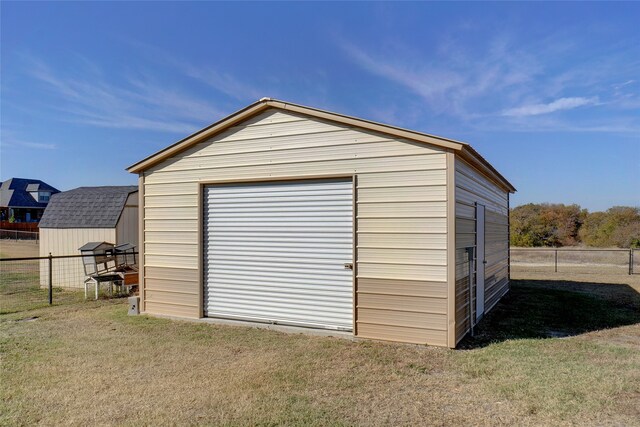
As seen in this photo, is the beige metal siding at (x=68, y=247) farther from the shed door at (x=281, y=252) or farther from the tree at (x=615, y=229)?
the tree at (x=615, y=229)

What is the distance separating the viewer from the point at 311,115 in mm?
5895

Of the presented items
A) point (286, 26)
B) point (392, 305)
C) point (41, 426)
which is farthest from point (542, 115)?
point (41, 426)

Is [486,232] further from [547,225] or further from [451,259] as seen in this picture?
[547,225]

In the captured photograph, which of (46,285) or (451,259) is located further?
(46,285)

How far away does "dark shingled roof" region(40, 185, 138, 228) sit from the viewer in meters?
10.4

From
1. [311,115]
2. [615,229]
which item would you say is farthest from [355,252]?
[615,229]

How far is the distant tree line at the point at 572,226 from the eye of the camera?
76.1 feet

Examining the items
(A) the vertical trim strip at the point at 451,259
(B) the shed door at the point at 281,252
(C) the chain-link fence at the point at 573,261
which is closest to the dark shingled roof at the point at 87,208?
(B) the shed door at the point at 281,252

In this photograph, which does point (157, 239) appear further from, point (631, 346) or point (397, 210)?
point (631, 346)

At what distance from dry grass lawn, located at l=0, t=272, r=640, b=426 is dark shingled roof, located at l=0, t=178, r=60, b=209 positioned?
4202cm

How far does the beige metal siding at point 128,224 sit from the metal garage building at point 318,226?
360 cm

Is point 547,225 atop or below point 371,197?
below

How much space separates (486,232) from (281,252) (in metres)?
4.14

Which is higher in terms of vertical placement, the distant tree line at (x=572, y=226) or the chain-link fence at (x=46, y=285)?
the distant tree line at (x=572, y=226)
